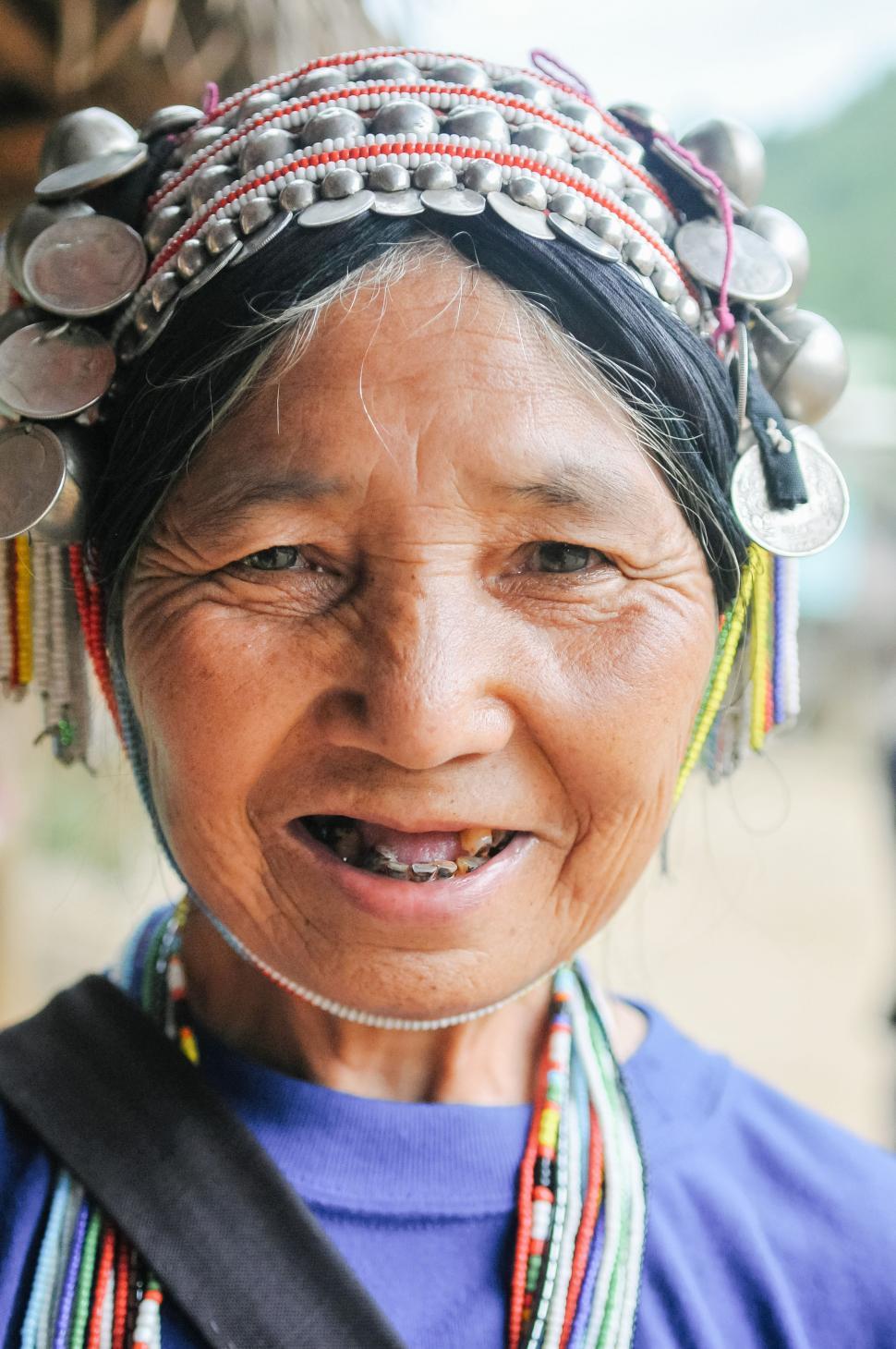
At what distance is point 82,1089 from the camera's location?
153cm

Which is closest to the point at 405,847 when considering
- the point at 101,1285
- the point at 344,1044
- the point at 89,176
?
the point at 344,1044

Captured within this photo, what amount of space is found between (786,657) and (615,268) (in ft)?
2.16

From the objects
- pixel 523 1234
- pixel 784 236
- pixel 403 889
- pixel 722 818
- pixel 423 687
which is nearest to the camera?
pixel 423 687

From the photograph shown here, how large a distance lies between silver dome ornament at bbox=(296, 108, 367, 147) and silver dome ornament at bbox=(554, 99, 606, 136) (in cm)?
28

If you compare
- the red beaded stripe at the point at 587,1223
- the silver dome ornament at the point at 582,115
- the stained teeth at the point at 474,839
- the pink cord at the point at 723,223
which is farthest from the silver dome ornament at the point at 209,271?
the red beaded stripe at the point at 587,1223

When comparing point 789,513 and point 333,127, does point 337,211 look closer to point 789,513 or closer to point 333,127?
point 333,127

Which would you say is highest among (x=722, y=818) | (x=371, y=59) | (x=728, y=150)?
(x=371, y=59)

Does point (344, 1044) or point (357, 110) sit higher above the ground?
point (357, 110)

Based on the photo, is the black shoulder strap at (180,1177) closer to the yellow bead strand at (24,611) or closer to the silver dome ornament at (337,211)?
the yellow bead strand at (24,611)

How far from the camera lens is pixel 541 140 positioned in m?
1.41

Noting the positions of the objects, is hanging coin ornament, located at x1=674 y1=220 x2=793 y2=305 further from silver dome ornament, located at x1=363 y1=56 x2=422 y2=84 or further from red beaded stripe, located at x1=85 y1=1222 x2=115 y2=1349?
red beaded stripe, located at x1=85 y1=1222 x2=115 y2=1349

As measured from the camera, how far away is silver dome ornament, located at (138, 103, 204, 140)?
1632mm

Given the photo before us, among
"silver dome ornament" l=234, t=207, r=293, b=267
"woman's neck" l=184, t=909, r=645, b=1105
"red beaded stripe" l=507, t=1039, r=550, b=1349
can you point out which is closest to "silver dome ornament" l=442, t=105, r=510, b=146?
"silver dome ornament" l=234, t=207, r=293, b=267

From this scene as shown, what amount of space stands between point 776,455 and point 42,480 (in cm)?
91
